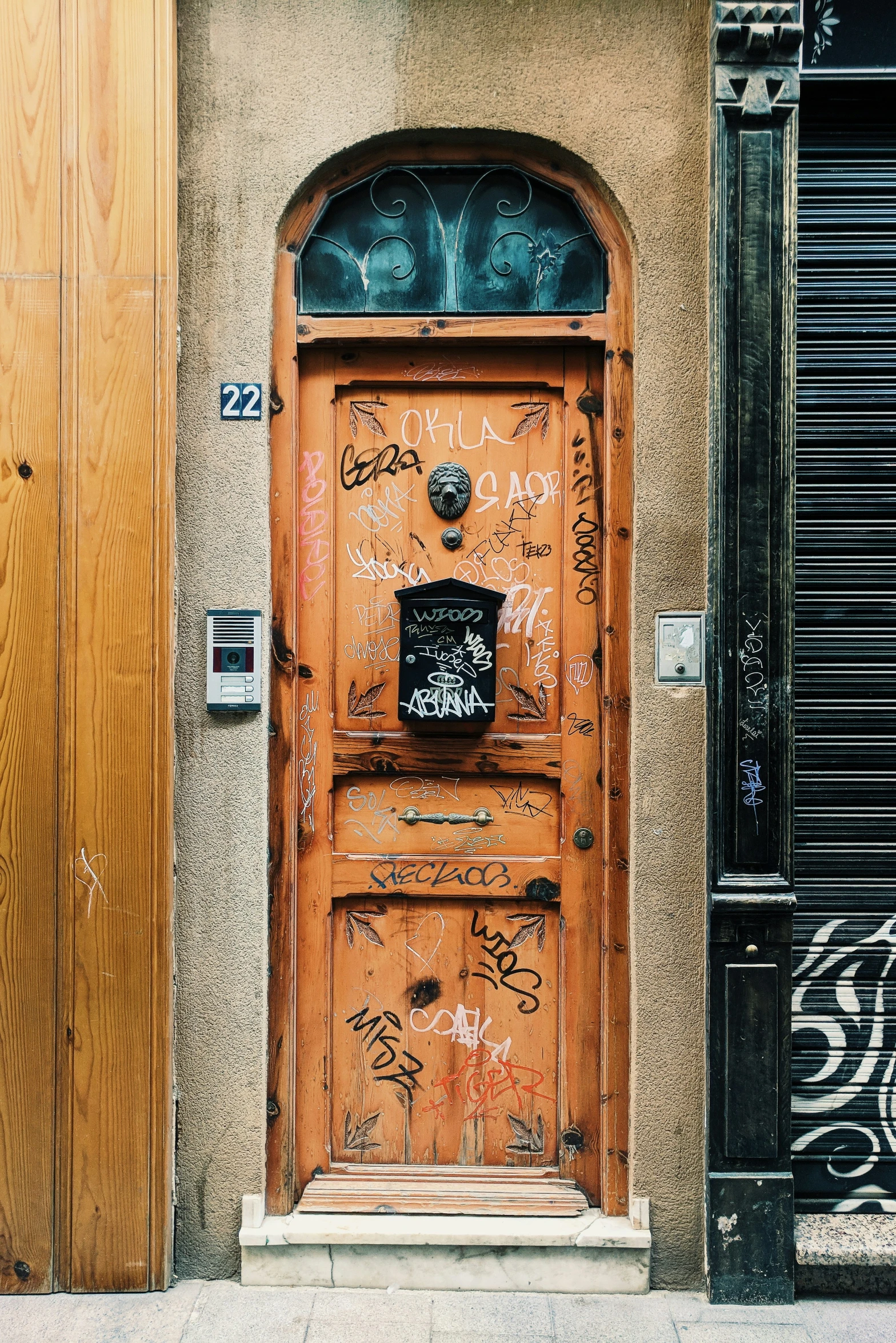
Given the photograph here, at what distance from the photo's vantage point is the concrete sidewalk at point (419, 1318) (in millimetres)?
2635

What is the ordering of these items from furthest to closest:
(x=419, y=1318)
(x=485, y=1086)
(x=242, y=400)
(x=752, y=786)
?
(x=485, y=1086) → (x=242, y=400) → (x=752, y=786) → (x=419, y=1318)

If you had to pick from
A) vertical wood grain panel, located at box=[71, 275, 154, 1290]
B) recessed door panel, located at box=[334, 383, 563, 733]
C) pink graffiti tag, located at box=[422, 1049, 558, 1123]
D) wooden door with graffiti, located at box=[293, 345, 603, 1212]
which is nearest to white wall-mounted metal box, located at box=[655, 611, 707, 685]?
wooden door with graffiti, located at box=[293, 345, 603, 1212]

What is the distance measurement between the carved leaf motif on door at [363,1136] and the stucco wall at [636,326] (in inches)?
12.3

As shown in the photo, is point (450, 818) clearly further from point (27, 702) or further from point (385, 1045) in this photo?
point (27, 702)

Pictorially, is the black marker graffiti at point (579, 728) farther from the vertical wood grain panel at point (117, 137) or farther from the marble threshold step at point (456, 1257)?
the vertical wood grain panel at point (117, 137)

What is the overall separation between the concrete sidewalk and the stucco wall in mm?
157

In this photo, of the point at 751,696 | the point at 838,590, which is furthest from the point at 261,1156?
the point at 838,590

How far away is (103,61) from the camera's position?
2838mm

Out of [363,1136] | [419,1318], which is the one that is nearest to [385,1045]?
[363,1136]

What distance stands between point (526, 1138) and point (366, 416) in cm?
254

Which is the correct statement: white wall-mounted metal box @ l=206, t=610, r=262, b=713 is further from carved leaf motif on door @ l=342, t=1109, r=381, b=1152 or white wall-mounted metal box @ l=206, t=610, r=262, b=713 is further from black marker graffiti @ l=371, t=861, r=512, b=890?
carved leaf motif on door @ l=342, t=1109, r=381, b=1152

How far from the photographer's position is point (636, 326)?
114 inches

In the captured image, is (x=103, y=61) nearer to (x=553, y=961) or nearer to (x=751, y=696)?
(x=751, y=696)

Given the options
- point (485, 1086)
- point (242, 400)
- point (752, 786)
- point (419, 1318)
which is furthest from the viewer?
point (485, 1086)
